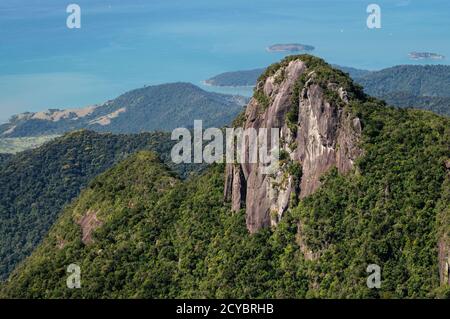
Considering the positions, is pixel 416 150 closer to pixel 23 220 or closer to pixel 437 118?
pixel 437 118
